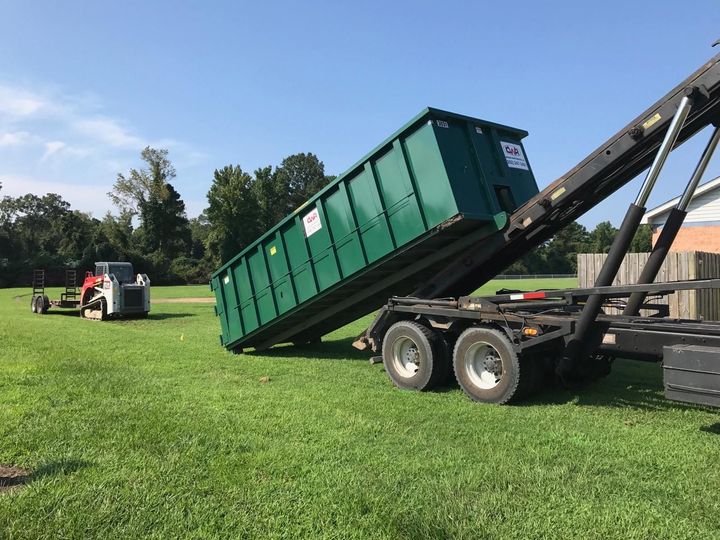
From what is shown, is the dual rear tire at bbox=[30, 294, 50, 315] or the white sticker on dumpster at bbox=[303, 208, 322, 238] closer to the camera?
the white sticker on dumpster at bbox=[303, 208, 322, 238]

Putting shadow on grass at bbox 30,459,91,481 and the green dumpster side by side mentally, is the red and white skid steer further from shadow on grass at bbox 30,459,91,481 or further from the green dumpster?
shadow on grass at bbox 30,459,91,481

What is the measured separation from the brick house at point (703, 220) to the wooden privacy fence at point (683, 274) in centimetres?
985

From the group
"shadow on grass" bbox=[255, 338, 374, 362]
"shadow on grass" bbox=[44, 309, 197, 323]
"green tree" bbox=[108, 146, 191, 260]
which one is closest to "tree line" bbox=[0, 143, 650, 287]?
"green tree" bbox=[108, 146, 191, 260]

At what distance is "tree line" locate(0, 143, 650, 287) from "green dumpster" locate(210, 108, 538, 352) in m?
60.7

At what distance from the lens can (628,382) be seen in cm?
773

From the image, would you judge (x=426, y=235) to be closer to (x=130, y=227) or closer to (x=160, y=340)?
(x=160, y=340)

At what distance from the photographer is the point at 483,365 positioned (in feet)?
22.6

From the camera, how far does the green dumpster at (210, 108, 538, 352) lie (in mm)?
7215

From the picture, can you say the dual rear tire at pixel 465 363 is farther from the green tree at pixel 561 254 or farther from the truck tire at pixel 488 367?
the green tree at pixel 561 254

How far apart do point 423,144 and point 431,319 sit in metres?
2.38

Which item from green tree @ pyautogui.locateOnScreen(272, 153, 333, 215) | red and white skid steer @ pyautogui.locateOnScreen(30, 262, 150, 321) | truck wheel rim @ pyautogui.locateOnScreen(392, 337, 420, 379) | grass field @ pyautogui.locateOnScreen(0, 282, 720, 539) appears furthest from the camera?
green tree @ pyautogui.locateOnScreen(272, 153, 333, 215)

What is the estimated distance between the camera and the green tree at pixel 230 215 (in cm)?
8088

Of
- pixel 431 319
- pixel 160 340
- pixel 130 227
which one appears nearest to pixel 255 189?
pixel 130 227

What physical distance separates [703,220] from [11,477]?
22.6 meters
